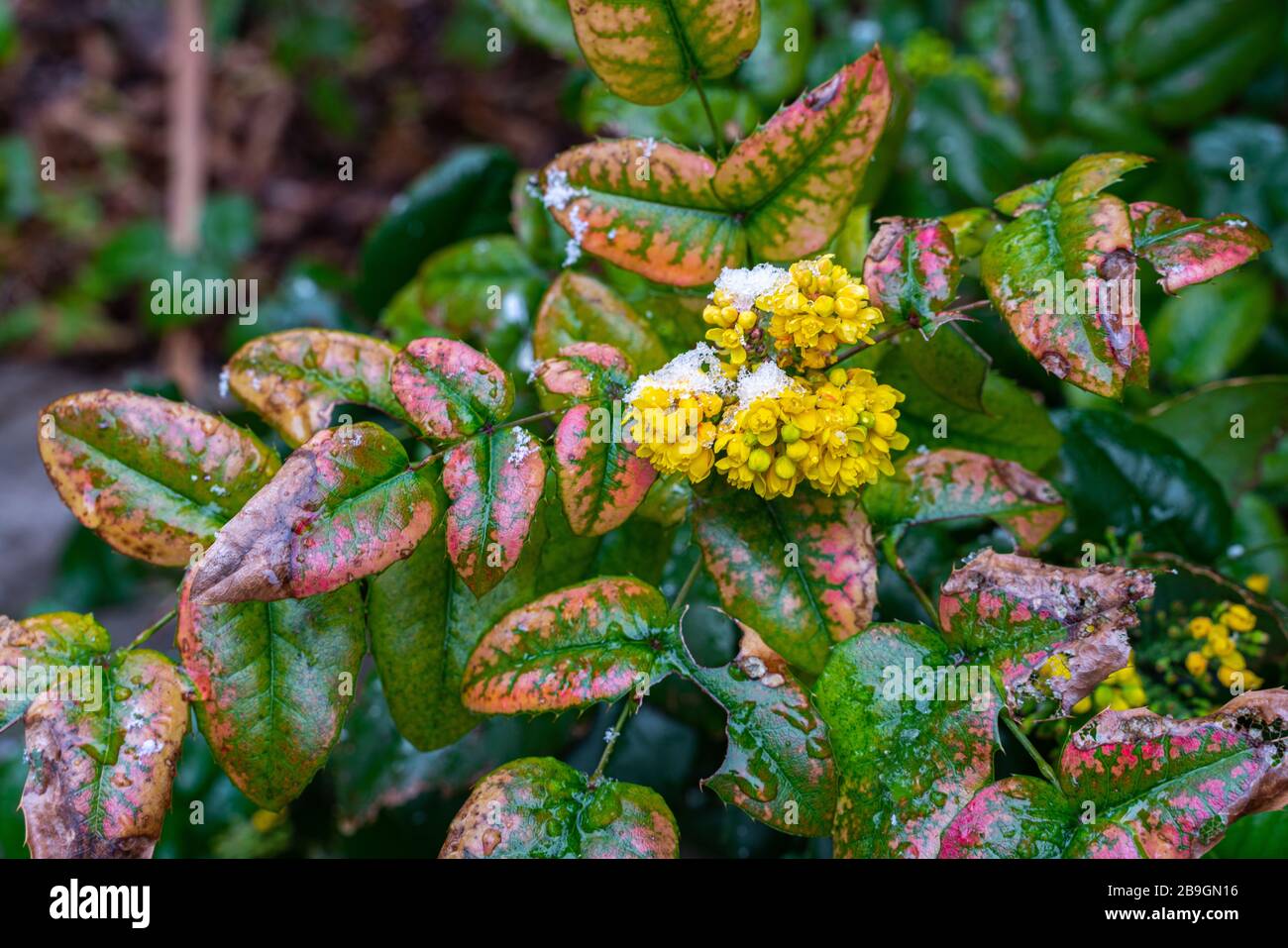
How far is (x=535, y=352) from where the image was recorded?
1193 millimetres

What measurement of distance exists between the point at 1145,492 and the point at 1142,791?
53 cm

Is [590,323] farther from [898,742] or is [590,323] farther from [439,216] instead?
[439,216]

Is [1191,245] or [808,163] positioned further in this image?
[808,163]

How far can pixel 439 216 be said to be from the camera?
5.94 feet

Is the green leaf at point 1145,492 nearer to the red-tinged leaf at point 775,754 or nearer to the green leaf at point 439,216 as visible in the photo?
the red-tinged leaf at point 775,754

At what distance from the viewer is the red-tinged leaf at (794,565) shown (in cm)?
102

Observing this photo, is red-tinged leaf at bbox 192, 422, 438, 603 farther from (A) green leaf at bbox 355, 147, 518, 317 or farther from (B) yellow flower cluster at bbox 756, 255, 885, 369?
(A) green leaf at bbox 355, 147, 518, 317

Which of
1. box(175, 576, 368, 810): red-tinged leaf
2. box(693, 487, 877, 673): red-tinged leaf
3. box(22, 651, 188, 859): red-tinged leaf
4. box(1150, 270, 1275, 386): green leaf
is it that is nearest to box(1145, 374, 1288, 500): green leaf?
box(1150, 270, 1275, 386): green leaf

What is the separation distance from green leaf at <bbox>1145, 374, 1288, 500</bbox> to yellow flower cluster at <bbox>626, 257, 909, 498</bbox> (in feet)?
2.57

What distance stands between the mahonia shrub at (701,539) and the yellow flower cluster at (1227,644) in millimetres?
16

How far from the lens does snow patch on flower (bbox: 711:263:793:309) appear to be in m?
0.97

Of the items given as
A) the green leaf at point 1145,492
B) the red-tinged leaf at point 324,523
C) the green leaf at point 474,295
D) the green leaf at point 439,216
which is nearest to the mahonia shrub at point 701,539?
the red-tinged leaf at point 324,523

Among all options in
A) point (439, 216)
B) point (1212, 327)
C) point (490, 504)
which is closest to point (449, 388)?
point (490, 504)
